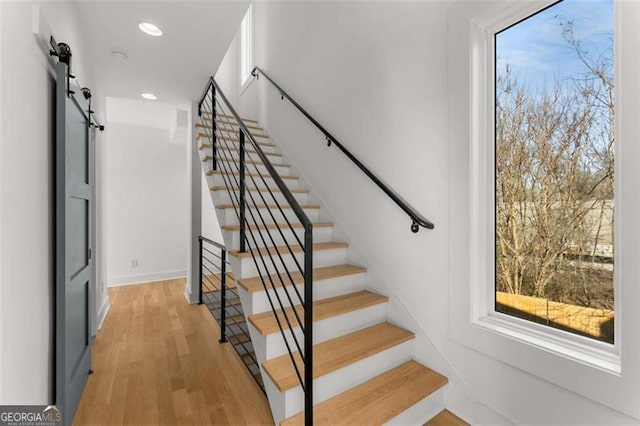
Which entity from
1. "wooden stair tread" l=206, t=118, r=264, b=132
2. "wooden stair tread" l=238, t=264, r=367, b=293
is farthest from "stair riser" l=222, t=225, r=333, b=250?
"wooden stair tread" l=206, t=118, r=264, b=132

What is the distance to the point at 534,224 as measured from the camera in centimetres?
146

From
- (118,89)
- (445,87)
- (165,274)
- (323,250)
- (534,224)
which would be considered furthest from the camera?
(165,274)

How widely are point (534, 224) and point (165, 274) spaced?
5623 millimetres

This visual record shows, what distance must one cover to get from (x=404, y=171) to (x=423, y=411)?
1386 mm

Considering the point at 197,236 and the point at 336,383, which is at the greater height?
the point at 197,236

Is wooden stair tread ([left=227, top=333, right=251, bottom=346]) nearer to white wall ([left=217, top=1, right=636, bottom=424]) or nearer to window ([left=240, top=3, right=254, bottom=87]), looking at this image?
white wall ([left=217, top=1, right=636, bottom=424])

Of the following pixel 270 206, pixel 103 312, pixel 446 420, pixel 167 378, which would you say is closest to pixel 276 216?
pixel 270 206

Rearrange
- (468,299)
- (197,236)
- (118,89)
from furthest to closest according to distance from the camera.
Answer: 1. (197,236)
2. (118,89)
3. (468,299)

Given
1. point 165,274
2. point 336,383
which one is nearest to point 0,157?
point 336,383

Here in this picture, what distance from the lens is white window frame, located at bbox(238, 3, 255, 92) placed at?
464 cm

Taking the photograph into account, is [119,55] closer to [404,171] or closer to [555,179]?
[404,171]

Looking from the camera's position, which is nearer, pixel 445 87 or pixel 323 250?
pixel 445 87

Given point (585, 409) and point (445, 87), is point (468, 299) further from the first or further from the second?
point (445, 87)

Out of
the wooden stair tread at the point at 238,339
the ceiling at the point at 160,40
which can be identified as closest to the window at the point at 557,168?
the ceiling at the point at 160,40
